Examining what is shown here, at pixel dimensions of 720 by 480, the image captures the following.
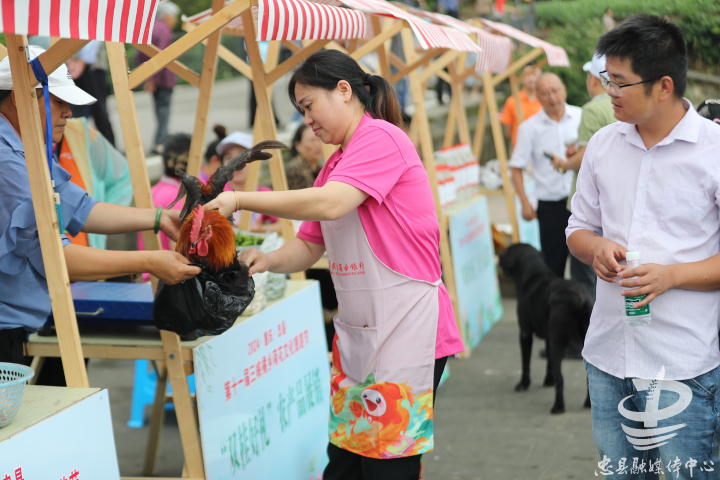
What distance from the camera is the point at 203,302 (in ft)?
8.30

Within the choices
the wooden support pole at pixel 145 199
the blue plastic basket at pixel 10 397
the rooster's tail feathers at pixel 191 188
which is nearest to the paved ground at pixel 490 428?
the wooden support pole at pixel 145 199

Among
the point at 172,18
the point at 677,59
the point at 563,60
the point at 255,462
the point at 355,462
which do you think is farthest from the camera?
the point at 172,18

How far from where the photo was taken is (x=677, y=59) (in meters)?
2.23

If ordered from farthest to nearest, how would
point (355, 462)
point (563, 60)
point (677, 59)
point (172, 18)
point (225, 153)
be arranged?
1. point (172, 18)
2. point (563, 60)
3. point (225, 153)
4. point (355, 462)
5. point (677, 59)

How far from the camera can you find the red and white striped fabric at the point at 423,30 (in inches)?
145

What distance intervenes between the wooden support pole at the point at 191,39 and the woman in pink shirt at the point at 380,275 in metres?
0.37

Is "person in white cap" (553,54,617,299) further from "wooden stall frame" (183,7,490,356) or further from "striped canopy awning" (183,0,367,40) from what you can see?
"striped canopy awning" (183,0,367,40)

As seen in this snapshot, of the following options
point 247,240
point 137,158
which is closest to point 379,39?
point 247,240

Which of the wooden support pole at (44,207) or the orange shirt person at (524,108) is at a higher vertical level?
the wooden support pole at (44,207)

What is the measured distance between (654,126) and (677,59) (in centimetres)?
21

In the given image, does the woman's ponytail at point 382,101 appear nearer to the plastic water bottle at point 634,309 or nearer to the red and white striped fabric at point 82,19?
the red and white striped fabric at point 82,19

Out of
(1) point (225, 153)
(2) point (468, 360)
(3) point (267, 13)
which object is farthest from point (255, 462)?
(2) point (468, 360)

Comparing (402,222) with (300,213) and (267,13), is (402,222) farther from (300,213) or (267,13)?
(267,13)

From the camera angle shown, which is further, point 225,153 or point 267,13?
point 225,153
